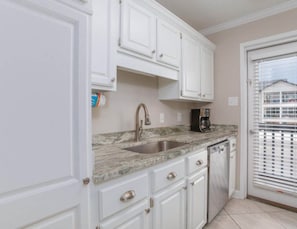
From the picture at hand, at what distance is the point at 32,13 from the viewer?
0.63 metres

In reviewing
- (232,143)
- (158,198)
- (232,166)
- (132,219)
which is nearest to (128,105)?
(158,198)

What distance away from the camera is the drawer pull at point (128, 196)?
0.97 metres

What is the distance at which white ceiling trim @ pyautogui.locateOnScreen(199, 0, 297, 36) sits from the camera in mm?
2164

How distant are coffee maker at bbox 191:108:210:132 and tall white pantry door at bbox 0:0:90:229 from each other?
2.03m

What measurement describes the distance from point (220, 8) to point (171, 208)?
7.66 ft

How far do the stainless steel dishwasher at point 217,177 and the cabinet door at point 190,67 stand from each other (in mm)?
712

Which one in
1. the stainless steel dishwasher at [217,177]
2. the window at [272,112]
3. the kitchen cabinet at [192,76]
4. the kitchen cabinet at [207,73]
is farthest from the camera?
the kitchen cabinet at [207,73]

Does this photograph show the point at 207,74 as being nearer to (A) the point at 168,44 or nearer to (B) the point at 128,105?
(A) the point at 168,44

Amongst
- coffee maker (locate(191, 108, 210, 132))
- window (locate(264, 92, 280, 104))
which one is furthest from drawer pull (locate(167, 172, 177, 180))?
window (locate(264, 92, 280, 104))

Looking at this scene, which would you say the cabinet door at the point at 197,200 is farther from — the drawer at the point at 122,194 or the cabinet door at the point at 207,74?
the cabinet door at the point at 207,74

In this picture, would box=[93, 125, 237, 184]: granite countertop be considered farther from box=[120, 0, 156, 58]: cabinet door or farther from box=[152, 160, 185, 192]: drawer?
box=[120, 0, 156, 58]: cabinet door

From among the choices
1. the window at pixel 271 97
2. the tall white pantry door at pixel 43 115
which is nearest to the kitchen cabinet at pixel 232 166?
the window at pixel 271 97

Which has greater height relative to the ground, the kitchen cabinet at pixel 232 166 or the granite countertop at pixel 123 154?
the granite countertop at pixel 123 154

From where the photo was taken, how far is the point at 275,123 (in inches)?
91.7
